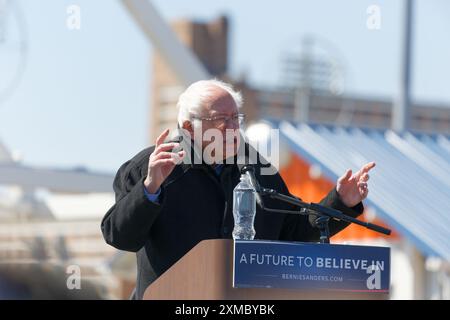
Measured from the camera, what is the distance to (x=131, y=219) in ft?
19.5

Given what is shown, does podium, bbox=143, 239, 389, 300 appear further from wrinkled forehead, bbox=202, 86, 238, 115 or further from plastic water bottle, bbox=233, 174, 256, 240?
wrinkled forehead, bbox=202, 86, 238, 115

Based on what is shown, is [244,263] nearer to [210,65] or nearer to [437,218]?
[437,218]

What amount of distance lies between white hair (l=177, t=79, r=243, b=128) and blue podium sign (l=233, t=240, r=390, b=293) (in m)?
0.88

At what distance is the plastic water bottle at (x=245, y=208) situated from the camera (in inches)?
238

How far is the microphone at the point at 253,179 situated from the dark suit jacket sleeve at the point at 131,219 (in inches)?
12.9

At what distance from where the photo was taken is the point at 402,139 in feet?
45.2

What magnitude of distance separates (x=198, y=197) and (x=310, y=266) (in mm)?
950

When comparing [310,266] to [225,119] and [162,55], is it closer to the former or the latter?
[225,119]

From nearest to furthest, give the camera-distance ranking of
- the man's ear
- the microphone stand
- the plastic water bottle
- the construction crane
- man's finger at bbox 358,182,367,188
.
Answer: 1. the microphone stand
2. the plastic water bottle
3. man's finger at bbox 358,182,367,188
4. the man's ear
5. the construction crane

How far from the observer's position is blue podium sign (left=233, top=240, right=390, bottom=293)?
5.39 m

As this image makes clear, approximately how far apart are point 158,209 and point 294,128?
25.8 ft

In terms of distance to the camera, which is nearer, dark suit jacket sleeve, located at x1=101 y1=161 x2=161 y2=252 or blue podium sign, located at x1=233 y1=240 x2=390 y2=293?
blue podium sign, located at x1=233 y1=240 x2=390 y2=293

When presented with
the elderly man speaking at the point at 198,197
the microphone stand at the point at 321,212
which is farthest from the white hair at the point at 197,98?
the microphone stand at the point at 321,212

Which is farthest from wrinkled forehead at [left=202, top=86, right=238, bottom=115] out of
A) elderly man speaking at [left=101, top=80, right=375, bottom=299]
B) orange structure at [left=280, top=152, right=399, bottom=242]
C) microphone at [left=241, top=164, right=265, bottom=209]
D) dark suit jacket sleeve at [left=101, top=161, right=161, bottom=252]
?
orange structure at [left=280, top=152, right=399, bottom=242]
